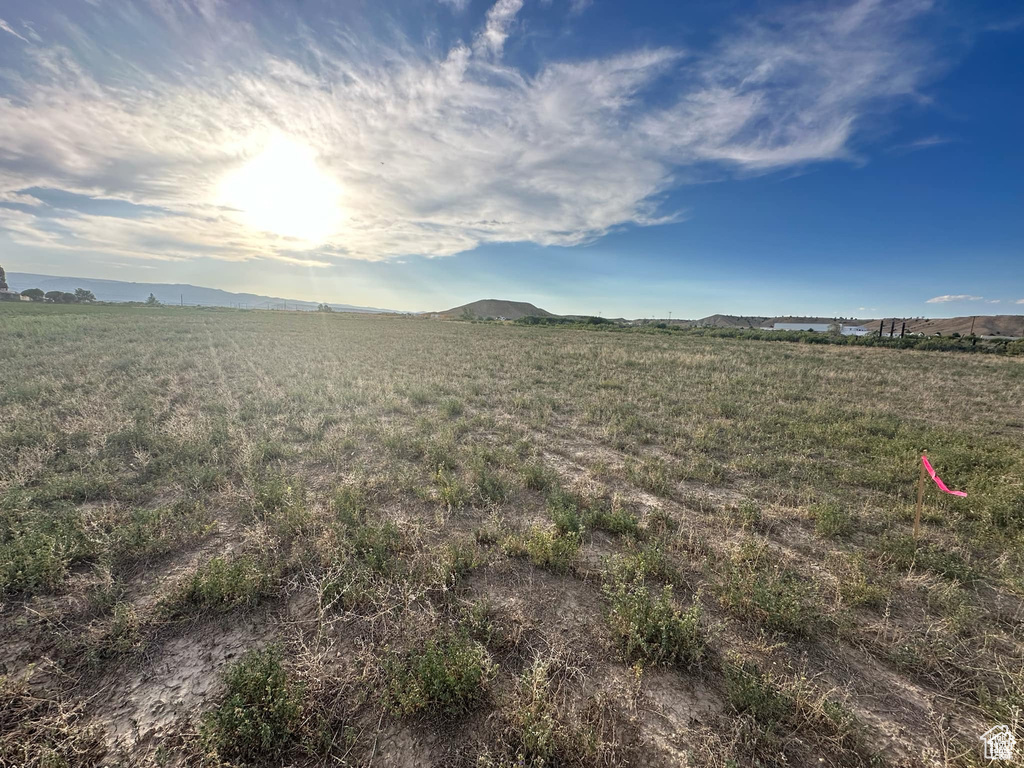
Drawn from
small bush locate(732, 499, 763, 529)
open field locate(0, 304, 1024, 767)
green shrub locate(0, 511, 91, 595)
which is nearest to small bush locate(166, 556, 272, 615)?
open field locate(0, 304, 1024, 767)

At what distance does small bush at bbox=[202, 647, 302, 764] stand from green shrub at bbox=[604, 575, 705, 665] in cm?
273

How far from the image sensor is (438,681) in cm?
294

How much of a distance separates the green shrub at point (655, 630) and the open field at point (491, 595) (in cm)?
3

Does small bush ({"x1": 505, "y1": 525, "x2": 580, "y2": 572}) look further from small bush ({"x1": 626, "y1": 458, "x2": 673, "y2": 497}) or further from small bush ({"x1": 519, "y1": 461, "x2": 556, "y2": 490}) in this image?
small bush ({"x1": 626, "y1": 458, "x2": 673, "y2": 497})

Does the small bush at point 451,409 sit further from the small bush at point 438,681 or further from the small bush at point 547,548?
the small bush at point 438,681

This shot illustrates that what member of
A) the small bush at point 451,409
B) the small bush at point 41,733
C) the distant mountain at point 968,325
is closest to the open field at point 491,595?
the small bush at point 41,733

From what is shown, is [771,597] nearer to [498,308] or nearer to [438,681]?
[438,681]

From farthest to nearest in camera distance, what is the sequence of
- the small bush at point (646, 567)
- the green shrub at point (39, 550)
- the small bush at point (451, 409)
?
the small bush at point (451, 409), the small bush at point (646, 567), the green shrub at point (39, 550)

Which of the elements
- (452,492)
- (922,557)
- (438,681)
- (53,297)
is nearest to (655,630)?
(438,681)

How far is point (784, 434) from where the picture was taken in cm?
1003

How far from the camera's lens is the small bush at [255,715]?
2.61 meters

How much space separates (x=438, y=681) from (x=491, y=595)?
4.24 feet

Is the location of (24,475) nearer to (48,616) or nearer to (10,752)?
(48,616)

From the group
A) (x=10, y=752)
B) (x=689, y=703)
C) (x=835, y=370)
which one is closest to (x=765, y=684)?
(x=689, y=703)
